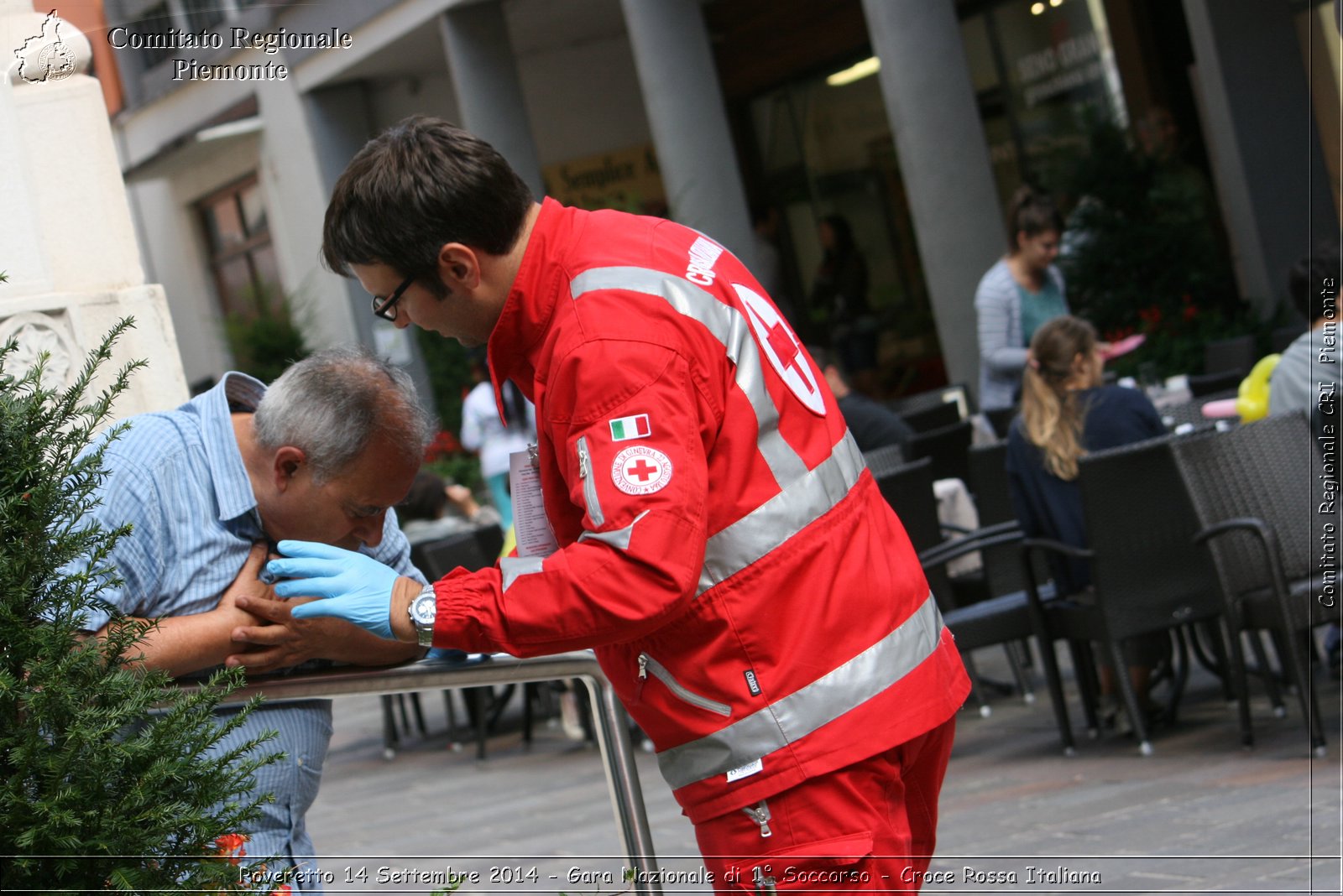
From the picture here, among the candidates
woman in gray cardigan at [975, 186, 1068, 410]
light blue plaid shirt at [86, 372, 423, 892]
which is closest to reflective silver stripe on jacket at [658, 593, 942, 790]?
light blue plaid shirt at [86, 372, 423, 892]

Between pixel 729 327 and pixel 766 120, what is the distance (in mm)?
16580

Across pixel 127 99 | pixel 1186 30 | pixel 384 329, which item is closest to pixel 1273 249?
pixel 1186 30

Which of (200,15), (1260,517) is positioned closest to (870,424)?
(1260,517)

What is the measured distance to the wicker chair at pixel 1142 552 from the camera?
5148mm

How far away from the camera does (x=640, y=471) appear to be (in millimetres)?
1847

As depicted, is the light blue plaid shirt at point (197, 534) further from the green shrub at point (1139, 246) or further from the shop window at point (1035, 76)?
the shop window at point (1035, 76)

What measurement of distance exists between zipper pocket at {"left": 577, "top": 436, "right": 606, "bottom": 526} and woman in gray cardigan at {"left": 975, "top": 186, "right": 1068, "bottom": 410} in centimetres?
624

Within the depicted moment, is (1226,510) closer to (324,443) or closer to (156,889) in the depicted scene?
(324,443)

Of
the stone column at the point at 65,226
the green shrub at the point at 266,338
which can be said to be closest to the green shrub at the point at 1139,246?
the stone column at the point at 65,226

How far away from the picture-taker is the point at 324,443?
2369 mm

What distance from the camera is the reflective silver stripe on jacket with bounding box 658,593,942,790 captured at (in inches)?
79.3

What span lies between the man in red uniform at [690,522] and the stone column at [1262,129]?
1006 centimetres

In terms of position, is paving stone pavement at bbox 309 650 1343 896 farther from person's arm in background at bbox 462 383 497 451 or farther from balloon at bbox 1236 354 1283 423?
person's arm in background at bbox 462 383 497 451

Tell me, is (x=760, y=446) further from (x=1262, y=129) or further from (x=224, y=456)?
(x=1262, y=129)
